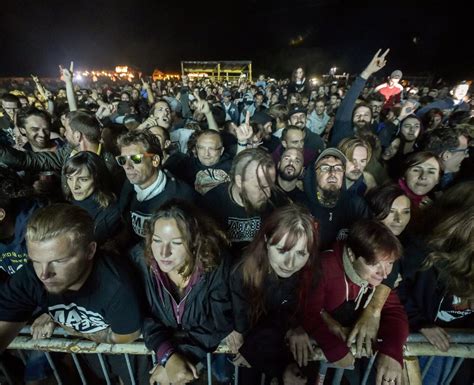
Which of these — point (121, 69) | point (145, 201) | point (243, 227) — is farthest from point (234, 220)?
point (121, 69)

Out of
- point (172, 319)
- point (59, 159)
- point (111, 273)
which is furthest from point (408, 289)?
point (59, 159)

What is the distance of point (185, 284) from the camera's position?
1972 millimetres

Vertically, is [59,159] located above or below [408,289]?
above

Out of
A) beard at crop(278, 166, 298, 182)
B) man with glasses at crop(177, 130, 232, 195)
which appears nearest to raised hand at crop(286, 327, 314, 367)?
beard at crop(278, 166, 298, 182)

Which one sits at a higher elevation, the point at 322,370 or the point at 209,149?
the point at 209,149

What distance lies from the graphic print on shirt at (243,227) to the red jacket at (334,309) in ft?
2.62

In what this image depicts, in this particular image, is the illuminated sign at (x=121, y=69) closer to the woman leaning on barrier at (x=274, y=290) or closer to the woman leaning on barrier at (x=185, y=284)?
the woman leaning on barrier at (x=185, y=284)

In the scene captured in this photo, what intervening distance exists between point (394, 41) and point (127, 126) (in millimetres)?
35910

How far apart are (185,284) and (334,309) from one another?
46.8 inches

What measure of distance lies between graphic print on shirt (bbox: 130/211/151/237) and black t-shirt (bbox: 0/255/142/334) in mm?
877

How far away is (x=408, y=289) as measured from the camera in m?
2.29

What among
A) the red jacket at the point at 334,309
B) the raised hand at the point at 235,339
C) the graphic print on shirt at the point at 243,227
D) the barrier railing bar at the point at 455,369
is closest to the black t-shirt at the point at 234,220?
the graphic print on shirt at the point at 243,227

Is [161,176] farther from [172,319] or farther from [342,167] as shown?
[342,167]

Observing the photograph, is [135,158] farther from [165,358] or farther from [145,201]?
[165,358]
